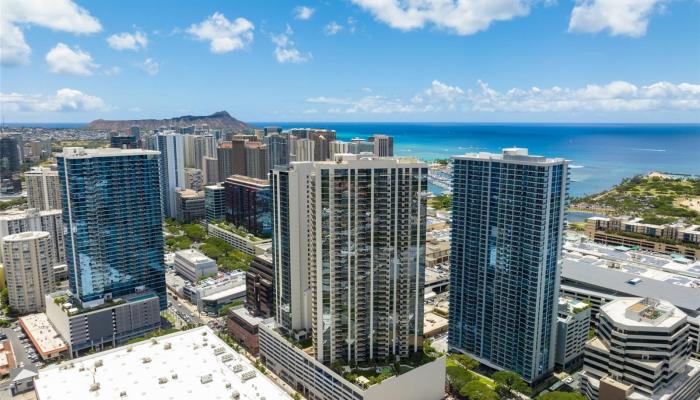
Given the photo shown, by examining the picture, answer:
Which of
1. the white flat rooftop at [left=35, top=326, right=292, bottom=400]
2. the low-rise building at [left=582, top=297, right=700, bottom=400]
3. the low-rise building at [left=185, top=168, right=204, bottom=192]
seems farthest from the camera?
the low-rise building at [left=185, top=168, right=204, bottom=192]

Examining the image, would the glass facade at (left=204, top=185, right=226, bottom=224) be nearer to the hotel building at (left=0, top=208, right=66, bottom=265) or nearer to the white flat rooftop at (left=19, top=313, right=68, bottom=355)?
the hotel building at (left=0, top=208, right=66, bottom=265)

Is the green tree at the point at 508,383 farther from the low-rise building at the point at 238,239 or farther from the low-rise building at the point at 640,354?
the low-rise building at the point at 238,239

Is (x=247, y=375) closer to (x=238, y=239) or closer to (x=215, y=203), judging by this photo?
(x=238, y=239)

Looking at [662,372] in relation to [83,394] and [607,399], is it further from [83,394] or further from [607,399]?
[83,394]

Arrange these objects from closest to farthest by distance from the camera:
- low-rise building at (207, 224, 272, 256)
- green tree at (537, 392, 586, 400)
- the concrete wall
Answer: the concrete wall < green tree at (537, 392, 586, 400) < low-rise building at (207, 224, 272, 256)

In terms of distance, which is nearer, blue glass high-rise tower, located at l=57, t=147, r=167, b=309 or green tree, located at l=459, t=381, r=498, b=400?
green tree, located at l=459, t=381, r=498, b=400

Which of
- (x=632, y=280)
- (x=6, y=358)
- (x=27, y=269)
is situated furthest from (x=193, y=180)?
(x=632, y=280)

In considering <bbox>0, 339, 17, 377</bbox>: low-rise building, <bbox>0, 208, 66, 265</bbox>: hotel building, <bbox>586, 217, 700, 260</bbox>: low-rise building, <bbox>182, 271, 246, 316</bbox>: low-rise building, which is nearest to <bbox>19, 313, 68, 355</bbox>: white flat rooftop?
<bbox>0, 339, 17, 377</bbox>: low-rise building
